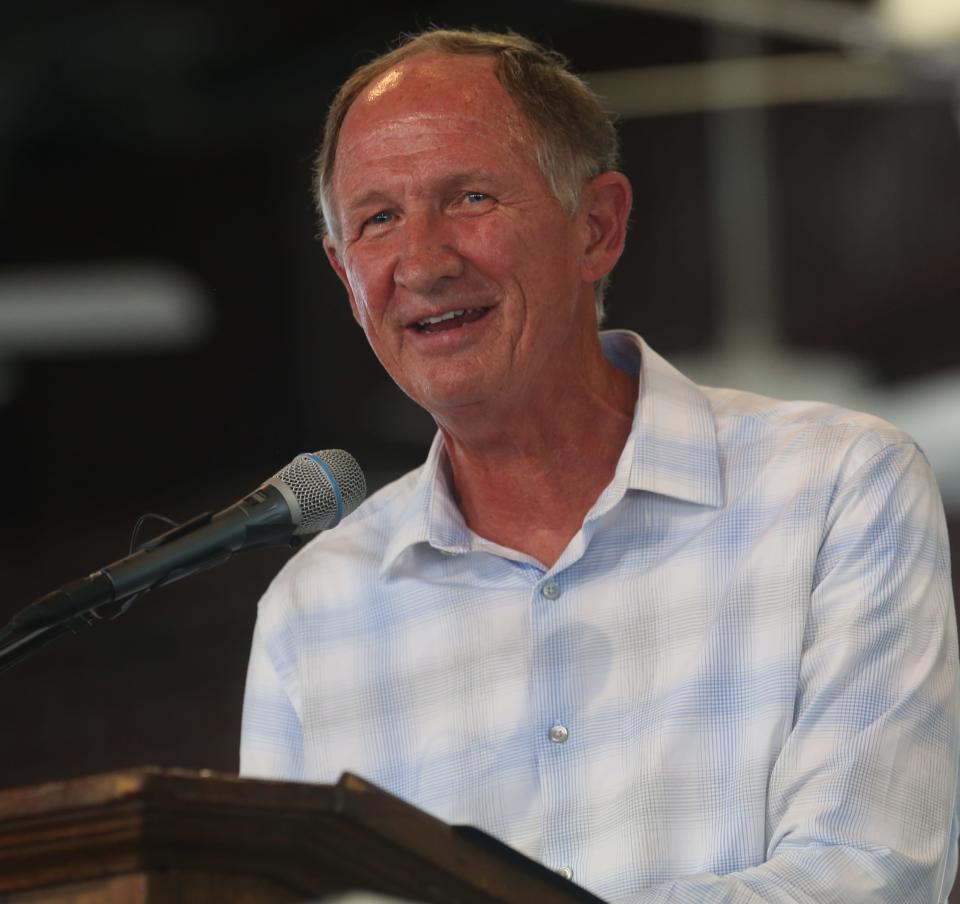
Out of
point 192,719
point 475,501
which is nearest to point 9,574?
point 192,719

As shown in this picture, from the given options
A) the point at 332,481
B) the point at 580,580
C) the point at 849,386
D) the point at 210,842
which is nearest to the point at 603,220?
the point at 580,580

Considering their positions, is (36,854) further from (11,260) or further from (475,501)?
(11,260)

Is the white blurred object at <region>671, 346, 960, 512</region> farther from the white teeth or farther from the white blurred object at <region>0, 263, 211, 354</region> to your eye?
the white teeth

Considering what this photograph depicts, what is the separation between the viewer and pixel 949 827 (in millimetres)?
1623

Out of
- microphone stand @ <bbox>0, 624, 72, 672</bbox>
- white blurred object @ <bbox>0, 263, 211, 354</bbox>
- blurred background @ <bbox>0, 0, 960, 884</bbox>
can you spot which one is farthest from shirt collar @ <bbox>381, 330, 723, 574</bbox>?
white blurred object @ <bbox>0, 263, 211, 354</bbox>

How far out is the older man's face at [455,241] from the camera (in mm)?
1862

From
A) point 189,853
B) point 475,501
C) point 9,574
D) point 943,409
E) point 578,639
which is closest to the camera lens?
point 189,853

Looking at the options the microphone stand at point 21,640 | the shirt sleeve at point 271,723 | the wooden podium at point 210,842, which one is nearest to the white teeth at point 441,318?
the shirt sleeve at point 271,723

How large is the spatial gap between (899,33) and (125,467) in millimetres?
2471

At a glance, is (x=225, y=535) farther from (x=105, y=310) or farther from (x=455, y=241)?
(x=105, y=310)

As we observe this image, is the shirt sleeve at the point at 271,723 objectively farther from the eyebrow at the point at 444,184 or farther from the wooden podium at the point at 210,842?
the wooden podium at the point at 210,842

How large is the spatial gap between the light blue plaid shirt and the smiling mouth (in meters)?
0.21

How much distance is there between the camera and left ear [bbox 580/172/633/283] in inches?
81.1

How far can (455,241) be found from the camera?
1880mm
